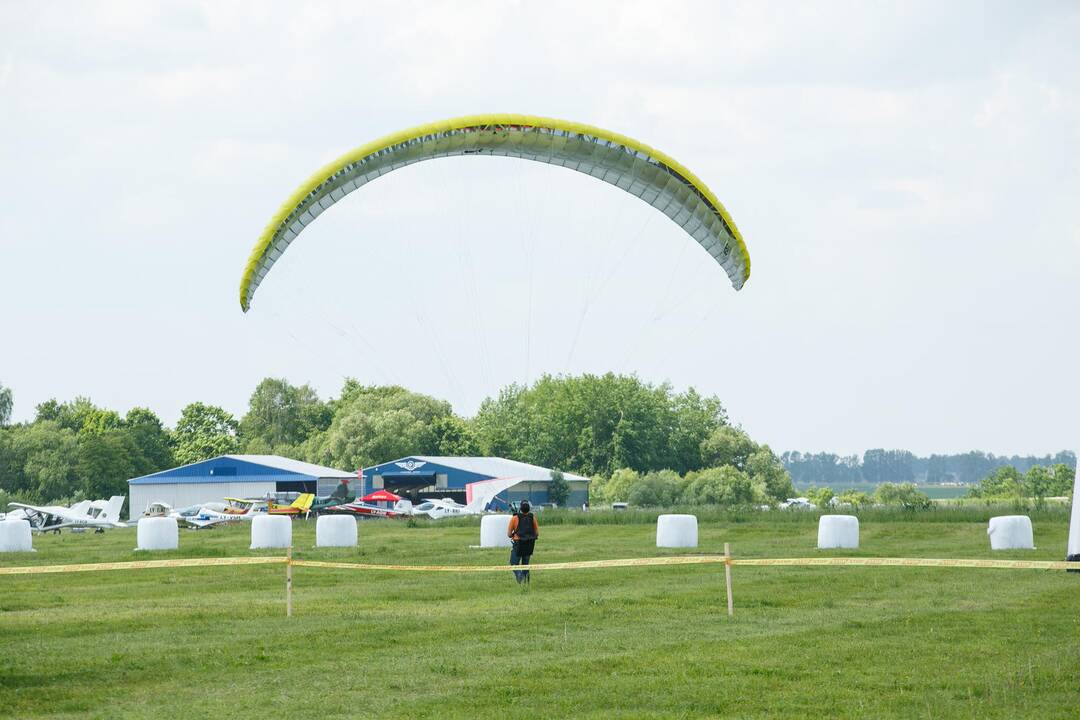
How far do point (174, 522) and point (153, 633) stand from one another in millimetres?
17954

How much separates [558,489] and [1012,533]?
190ft

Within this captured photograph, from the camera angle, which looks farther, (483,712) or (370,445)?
(370,445)

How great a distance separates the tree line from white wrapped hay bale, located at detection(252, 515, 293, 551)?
48.1m

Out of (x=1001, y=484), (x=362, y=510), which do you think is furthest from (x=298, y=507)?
(x=1001, y=484)

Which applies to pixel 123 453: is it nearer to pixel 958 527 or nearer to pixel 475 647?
pixel 958 527

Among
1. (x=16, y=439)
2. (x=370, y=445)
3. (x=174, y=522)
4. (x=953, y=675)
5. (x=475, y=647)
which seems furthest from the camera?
(x=16, y=439)

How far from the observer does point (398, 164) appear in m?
28.8

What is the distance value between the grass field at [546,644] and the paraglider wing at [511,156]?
7523 mm

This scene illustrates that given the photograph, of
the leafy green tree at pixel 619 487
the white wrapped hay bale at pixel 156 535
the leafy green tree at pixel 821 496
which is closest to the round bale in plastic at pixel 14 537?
the white wrapped hay bale at pixel 156 535

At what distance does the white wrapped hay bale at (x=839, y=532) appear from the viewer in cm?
3116

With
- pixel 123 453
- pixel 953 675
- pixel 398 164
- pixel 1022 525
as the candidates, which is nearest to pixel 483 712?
pixel 953 675

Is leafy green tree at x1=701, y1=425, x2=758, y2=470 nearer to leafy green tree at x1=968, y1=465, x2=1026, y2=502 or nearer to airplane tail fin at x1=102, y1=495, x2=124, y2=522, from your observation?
leafy green tree at x1=968, y1=465, x2=1026, y2=502

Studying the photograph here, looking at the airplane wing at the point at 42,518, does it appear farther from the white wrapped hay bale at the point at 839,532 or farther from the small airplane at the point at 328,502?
the white wrapped hay bale at the point at 839,532

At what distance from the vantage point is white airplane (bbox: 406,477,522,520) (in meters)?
66.0
